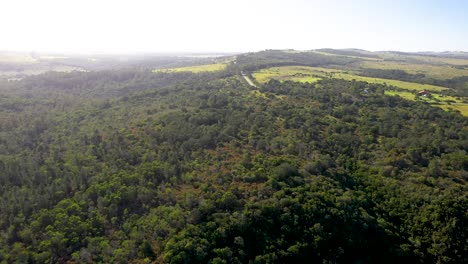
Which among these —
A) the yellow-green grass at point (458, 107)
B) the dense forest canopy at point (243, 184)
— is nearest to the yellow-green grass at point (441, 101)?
the yellow-green grass at point (458, 107)

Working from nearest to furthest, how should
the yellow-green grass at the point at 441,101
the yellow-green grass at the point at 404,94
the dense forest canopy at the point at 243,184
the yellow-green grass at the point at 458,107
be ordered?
the dense forest canopy at the point at 243,184
the yellow-green grass at the point at 458,107
the yellow-green grass at the point at 441,101
the yellow-green grass at the point at 404,94

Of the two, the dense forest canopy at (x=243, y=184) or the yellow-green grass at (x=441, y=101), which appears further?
the yellow-green grass at (x=441, y=101)

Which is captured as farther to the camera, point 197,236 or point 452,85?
point 452,85

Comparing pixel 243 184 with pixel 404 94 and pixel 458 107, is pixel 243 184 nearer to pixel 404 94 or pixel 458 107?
pixel 458 107

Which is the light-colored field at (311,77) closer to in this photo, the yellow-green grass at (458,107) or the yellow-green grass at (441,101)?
the yellow-green grass at (441,101)

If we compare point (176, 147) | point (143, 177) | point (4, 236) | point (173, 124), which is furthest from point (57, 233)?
point (173, 124)

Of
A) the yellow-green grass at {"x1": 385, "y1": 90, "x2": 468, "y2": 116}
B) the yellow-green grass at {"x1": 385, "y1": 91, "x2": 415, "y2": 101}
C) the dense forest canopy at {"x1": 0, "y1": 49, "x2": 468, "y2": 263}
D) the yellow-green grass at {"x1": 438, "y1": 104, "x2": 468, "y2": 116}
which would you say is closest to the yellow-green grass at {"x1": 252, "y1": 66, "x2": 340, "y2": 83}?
the yellow-green grass at {"x1": 385, "y1": 91, "x2": 415, "y2": 101}

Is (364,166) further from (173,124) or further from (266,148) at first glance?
(173,124)

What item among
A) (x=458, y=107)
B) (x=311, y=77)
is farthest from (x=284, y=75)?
(x=458, y=107)

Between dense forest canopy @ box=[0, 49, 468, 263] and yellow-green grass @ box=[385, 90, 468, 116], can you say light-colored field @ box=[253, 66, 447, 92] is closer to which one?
yellow-green grass @ box=[385, 90, 468, 116]
